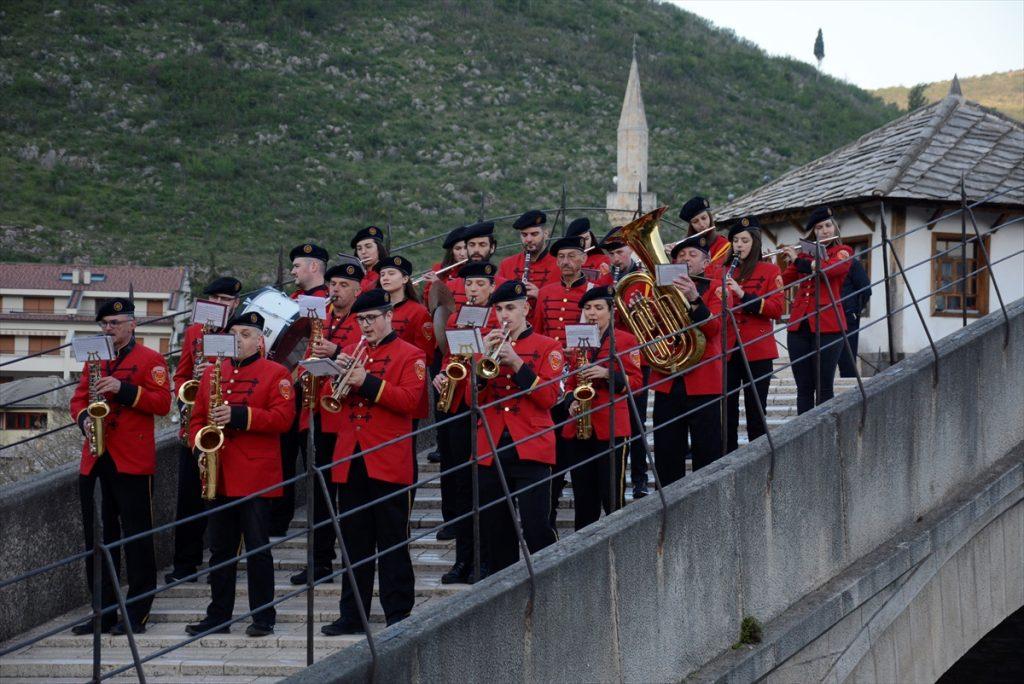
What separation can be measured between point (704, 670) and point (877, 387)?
2611mm

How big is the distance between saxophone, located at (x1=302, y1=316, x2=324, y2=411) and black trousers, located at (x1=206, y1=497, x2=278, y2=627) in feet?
2.28

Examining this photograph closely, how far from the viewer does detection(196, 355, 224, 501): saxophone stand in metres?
8.32

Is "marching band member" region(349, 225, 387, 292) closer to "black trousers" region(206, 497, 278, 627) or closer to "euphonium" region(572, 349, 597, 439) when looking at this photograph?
"euphonium" region(572, 349, 597, 439)

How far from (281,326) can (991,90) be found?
473ft

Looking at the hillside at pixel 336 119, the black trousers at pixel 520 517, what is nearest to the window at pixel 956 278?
the black trousers at pixel 520 517

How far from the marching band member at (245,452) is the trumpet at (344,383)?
44 centimetres

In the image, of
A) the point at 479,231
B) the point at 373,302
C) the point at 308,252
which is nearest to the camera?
the point at 373,302

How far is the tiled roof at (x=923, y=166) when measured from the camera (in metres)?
20.2

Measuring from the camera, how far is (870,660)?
909 cm

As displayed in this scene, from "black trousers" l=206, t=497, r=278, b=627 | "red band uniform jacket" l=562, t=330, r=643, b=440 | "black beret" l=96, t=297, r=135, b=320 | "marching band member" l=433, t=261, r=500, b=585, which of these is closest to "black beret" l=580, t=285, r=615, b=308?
"red band uniform jacket" l=562, t=330, r=643, b=440

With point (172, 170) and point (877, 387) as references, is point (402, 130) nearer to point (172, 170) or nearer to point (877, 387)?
point (172, 170)

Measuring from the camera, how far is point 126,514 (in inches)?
355

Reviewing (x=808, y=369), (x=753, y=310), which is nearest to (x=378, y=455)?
(x=753, y=310)

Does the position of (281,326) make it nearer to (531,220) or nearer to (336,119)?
(531,220)
